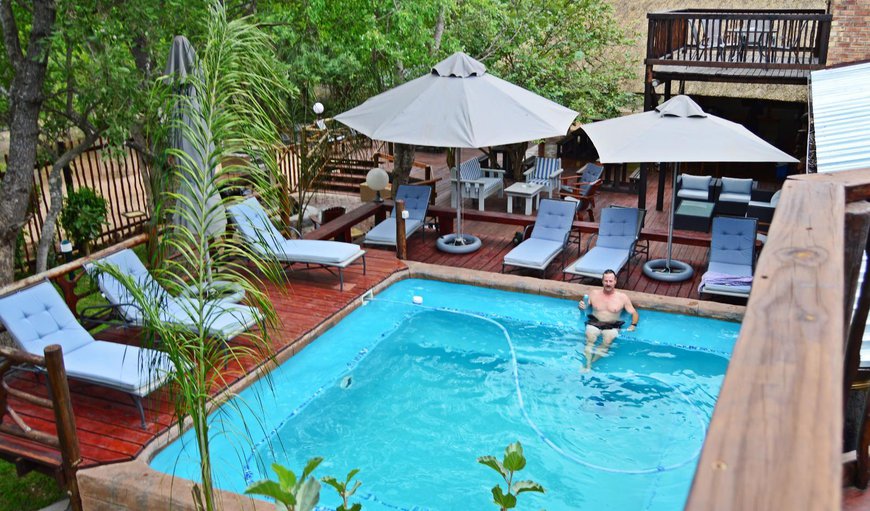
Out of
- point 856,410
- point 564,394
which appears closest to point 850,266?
point 856,410

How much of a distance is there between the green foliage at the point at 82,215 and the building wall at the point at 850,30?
1241 cm

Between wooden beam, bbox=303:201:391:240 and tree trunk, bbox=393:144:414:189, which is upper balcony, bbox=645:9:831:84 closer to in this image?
tree trunk, bbox=393:144:414:189

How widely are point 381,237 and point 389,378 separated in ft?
11.6

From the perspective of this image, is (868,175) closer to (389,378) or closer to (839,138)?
(839,138)

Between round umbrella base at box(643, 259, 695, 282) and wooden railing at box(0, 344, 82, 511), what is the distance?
719 centimetres

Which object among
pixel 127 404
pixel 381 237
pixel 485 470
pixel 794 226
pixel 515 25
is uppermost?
pixel 515 25

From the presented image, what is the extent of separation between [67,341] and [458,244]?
19.4 feet

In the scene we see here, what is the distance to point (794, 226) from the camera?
153 centimetres

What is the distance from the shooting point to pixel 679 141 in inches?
368

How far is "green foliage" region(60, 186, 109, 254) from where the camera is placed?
1144cm

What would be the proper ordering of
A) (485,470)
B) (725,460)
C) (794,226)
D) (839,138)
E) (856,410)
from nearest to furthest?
(725,460), (794,226), (856,410), (839,138), (485,470)

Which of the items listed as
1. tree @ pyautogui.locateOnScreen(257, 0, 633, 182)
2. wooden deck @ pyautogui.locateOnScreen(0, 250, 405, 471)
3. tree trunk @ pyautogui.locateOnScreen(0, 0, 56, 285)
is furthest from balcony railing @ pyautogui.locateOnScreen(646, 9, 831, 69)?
tree trunk @ pyautogui.locateOnScreen(0, 0, 56, 285)

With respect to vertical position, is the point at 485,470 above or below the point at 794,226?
below

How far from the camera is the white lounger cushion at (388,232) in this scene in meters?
11.4
